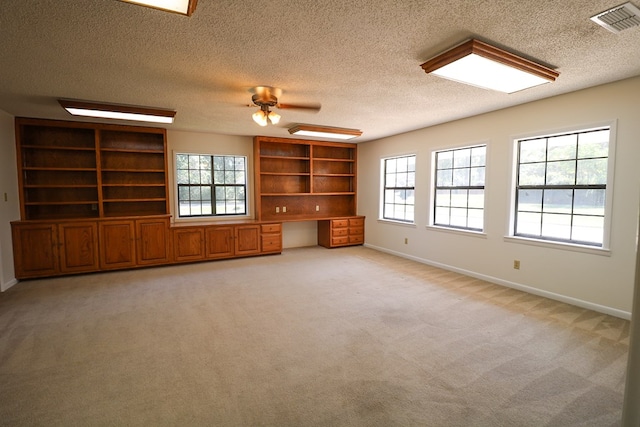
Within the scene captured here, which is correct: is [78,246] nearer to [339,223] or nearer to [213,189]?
[213,189]

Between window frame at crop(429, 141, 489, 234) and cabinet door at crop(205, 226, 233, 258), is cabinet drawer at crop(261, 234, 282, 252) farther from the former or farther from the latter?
window frame at crop(429, 141, 489, 234)

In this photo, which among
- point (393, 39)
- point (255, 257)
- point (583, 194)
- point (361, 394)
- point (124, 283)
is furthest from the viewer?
point (255, 257)

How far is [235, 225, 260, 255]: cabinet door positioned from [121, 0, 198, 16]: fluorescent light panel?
4.38 metres

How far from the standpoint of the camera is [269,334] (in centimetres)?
285

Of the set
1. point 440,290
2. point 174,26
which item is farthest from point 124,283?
point 440,290

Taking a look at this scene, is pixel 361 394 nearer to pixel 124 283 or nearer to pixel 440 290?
pixel 440 290

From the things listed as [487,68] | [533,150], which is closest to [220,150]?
[487,68]

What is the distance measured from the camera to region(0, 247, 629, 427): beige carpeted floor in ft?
6.17

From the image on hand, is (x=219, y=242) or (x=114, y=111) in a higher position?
(x=114, y=111)

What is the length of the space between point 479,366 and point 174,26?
3341 mm

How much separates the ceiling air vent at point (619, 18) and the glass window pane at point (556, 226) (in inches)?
90.4

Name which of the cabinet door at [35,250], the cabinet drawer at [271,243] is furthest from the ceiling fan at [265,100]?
the cabinet door at [35,250]

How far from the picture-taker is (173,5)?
5.60ft

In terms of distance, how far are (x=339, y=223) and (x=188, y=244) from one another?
10.5 ft
